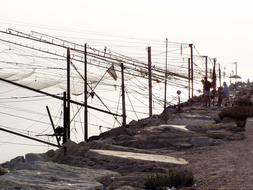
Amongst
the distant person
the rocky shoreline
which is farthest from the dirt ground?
the distant person

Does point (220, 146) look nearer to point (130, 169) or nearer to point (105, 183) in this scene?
point (130, 169)

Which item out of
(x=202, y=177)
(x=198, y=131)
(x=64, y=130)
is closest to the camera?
(x=202, y=177)

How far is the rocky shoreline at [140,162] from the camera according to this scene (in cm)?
1140

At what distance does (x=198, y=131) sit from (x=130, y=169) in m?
8.01

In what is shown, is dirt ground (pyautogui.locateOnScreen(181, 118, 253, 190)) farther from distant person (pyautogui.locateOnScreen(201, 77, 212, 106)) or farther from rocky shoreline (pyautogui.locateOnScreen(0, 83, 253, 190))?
distant person (pyautogui.locateOnScreen(201, 77, 212, 106))

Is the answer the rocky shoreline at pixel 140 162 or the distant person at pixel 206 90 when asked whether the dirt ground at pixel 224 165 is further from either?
the distant person at pixel 206 90

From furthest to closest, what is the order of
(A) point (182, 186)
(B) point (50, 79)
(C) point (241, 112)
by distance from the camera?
1. (B) point (50, 79)
2. (C) point (241, 112)
3. (A) point (182, 186)

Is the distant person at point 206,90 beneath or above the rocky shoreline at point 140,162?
above

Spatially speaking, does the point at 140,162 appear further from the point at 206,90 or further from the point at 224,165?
the point at 206,90

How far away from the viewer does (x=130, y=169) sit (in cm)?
1368

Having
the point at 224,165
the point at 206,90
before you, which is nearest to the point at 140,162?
the point at 224,165

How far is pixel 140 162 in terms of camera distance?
46.5ft

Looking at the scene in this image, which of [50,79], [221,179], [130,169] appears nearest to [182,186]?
[221,179]

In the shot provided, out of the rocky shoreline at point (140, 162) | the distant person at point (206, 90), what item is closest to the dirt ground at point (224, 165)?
the rocky shoreline at point (140, 162)
